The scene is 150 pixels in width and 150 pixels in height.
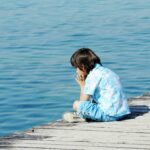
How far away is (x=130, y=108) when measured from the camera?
10156 millimetres

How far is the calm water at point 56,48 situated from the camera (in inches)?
542

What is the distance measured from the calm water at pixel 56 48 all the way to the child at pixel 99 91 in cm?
299

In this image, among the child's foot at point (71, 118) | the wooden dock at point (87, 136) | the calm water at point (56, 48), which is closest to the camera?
the wooden dock at point (87, 136)

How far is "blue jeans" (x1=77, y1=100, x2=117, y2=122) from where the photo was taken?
9.35 m

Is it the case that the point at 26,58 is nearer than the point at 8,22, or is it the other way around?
the point at 26,58

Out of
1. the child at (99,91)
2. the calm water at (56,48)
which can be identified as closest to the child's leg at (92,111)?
the child at (99,91)

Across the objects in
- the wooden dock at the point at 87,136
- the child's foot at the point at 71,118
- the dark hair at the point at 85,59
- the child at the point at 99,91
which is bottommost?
the wooden dock at the point at 87,136

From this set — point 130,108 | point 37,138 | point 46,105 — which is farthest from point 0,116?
point 37,138

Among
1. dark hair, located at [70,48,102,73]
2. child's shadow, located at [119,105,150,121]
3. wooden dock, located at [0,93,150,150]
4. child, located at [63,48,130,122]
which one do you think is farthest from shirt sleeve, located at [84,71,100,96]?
child's shadow, located at [119,105,150,121]

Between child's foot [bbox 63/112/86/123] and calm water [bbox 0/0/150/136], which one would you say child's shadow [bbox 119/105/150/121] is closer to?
child's foot [bbox 63/112/86/123]

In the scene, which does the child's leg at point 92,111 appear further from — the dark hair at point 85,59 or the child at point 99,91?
the dark hair at point 85,59

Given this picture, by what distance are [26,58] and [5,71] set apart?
1.50 m

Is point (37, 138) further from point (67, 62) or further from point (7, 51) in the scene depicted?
point (7, 51)

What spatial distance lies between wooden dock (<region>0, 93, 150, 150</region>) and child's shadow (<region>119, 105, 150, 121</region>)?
0.04 feet
